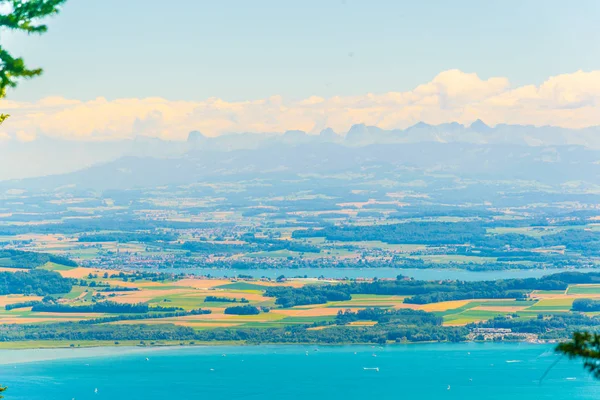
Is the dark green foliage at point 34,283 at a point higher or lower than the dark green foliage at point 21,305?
higher

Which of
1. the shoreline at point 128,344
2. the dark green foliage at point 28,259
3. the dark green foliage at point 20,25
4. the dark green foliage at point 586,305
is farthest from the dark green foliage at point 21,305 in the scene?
the dark green foliage at point 20,25

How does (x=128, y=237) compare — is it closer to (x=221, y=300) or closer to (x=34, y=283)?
(x=34, y=283)

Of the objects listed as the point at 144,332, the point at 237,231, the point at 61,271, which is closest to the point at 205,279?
the point at 61,271

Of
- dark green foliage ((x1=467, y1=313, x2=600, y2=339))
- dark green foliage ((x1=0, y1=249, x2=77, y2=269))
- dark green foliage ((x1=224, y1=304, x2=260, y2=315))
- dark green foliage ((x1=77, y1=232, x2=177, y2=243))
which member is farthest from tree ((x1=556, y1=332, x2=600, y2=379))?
dark green foliage ((x1=77, y1=232, x2=177, y2=243))

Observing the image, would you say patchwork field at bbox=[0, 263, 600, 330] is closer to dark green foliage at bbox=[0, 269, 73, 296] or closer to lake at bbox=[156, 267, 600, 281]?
dark green foliage at bbox=[0, 269, 73, 296]

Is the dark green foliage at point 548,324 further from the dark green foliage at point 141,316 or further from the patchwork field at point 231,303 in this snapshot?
the dark green foliage at point 141,316

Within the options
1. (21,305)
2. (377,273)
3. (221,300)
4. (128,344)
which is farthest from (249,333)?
(377,273)
